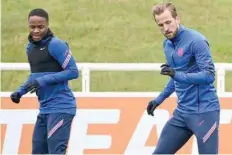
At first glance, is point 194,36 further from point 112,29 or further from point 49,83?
point 112,29

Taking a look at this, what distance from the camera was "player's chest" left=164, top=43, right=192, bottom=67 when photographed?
6.11m

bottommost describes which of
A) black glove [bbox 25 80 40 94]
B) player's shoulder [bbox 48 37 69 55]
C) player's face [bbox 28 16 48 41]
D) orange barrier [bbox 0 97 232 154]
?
orange barrier [bbox 0 97 232 154]

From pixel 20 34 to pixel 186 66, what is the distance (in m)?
10.8

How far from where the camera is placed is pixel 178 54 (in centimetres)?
616

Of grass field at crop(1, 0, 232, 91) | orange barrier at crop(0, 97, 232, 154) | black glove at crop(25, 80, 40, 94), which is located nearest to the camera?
black glove at crop(25, 80, 40, 94)

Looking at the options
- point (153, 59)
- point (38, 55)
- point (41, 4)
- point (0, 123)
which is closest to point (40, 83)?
point (38, 55)

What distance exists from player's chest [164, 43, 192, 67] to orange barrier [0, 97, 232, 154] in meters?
2.72

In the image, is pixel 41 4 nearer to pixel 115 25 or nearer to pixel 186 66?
pixel 115 25

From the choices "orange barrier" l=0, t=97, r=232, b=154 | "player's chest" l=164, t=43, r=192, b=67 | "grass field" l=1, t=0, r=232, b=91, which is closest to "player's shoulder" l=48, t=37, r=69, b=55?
"player's chest" l=164, t=43, r=192, b=67

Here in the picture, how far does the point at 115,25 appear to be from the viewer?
16.5 metres

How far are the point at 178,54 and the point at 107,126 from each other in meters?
3.07

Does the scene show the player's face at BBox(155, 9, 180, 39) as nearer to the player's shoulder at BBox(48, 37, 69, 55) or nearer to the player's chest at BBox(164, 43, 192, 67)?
the player's chest at BBox(164, 43, 192, 67)

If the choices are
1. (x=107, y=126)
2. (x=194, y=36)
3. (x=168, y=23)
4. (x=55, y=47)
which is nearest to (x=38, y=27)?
(x=55, y=47)

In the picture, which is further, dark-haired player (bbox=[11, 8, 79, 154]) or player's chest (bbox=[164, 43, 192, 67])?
dark-haired player (bbox=[11, 8, 79, 154])
